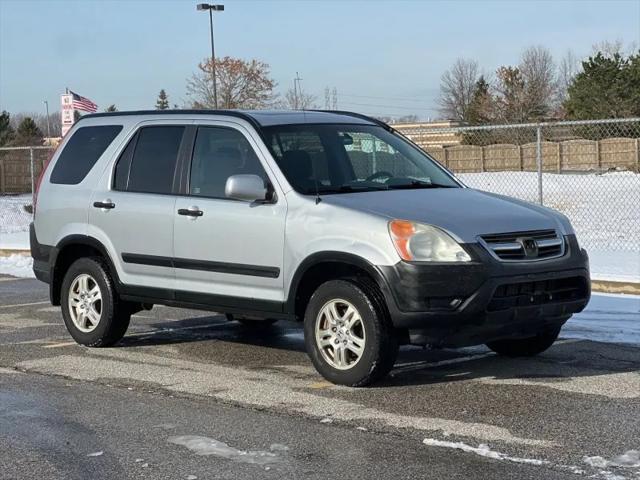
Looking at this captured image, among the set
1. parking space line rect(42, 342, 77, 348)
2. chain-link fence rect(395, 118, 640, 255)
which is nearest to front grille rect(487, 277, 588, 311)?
parking space line rect(42, 342, 77, 348)

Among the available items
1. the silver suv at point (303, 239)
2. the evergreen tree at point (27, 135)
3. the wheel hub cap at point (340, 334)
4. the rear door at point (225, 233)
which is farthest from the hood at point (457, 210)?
the evergreen tree at point (27, 135)

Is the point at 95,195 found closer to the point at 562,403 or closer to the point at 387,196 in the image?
the point at 387,196

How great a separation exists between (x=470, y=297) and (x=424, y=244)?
1.46ft

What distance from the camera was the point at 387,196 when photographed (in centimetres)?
711

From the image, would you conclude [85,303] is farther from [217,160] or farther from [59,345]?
[217,160]

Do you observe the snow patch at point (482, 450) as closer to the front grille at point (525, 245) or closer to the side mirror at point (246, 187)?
the front grille at point (525, 245)

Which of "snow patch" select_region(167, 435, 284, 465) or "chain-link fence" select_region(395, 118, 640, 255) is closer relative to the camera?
"snow patch" select_region(167, 435, 284, 465)

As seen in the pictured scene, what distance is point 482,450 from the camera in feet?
17.3

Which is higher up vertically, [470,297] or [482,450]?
[470,297]

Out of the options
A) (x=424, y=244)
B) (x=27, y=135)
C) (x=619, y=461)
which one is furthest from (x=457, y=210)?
(x=27, y=135)

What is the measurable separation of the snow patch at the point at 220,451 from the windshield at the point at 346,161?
87.4 inches

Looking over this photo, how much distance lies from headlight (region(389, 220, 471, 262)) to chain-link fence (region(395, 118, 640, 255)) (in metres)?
8.36

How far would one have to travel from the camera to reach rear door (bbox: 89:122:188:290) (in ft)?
26.1

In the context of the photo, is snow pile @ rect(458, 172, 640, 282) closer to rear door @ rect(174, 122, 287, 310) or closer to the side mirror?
rear door @ rect(174, 122, 287, 310)
